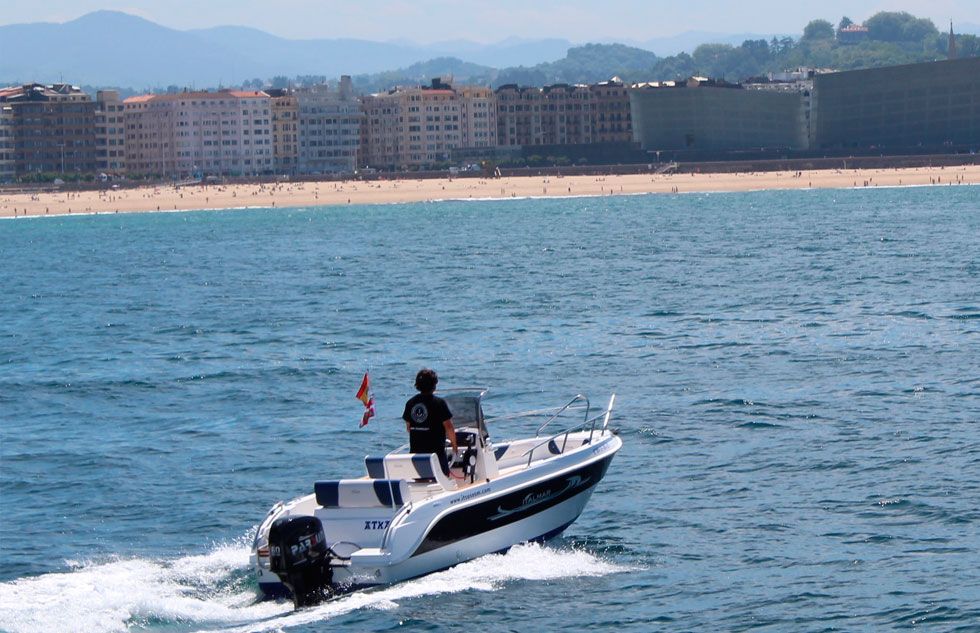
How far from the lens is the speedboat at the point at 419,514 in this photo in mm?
15625

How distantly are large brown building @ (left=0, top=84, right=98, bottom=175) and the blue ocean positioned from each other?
142020mm

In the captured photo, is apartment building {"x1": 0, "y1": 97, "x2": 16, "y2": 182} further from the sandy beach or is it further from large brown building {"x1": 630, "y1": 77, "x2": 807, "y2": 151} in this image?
large brown building {"x1": 630, "y1": 77, "x2": 807, "y2": 151}

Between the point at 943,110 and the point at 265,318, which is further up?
the point at 943,110

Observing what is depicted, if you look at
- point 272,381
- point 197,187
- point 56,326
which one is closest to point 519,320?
point 272,381

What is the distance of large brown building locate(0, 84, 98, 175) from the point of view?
194875 mm

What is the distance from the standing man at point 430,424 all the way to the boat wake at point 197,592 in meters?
1.35

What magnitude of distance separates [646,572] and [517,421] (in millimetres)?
8223

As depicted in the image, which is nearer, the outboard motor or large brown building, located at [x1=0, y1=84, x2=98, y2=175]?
the outboard motor

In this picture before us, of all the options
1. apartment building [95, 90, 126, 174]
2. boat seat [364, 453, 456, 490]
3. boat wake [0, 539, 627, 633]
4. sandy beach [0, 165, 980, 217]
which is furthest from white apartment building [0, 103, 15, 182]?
boat seat [364, 453, 456, 490]

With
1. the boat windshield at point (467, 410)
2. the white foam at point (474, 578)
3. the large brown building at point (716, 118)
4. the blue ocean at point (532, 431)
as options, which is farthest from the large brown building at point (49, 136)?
the white foam at point (474, 578)

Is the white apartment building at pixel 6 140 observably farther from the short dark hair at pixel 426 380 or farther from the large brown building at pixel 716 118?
the short dark hair at pixel 426 380

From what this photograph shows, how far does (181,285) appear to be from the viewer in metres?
59.1

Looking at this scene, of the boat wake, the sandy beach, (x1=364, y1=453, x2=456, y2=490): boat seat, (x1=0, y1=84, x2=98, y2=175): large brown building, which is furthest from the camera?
(x1=0, y1=84, x2=98, y2=175): large brown building

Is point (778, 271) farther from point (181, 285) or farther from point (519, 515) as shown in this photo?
point (519, 515)
